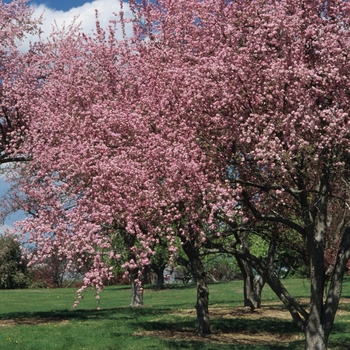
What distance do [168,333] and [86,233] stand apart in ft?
32.0

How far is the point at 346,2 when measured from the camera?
15961 millimetres

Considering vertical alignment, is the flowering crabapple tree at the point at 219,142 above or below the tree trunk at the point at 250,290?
above

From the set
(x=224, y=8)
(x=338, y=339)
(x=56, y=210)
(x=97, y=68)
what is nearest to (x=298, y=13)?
(x=224, y=8)

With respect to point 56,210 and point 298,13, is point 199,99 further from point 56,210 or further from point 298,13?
point 56,210

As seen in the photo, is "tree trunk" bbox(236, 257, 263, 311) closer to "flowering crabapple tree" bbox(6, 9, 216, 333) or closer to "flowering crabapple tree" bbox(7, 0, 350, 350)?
"flowering crabapple tree" bbox(7, 0, 350, 350)

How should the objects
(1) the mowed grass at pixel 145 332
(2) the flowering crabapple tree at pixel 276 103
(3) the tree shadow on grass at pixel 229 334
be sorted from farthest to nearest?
1. (3) the tree shadow on grass at pixel 229 334
2. (1) the mowed grass at pixel 145 332
3. (2) the flowering crabapple tree at pixel 276 103

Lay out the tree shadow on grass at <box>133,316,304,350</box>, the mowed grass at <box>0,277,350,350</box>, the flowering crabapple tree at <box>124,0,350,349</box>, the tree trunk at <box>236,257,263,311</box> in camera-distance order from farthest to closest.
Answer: the tree trunk at <box>236,257,263,311</box> < the tree shadow on grass at <box>133,316,304,350</box> < the mowed grass at <box>0,277,350,350</box> < the flowering crabapple tree at <box>124,0,350,349</box>

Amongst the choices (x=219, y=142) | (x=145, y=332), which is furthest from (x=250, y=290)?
(x=219, y=142)

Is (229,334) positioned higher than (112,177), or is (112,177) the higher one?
(112,177)

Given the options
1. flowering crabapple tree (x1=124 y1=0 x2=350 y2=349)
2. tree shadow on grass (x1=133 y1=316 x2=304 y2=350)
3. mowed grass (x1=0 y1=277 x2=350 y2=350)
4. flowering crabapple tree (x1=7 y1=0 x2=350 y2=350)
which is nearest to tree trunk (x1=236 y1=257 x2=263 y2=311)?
mowed grass (x1=0 y1=277 x2=350 y2=350)

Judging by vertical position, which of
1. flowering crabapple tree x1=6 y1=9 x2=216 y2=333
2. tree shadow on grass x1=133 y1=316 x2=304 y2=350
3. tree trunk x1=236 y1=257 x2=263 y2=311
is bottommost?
tree shadow on grass x1=133 y1=316 x2=304 y2=350

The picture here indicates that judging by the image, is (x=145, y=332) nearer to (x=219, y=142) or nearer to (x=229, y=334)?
(x=229, y=334)

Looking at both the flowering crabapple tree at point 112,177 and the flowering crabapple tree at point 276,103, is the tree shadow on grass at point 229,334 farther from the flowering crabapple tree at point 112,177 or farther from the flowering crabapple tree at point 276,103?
the flowering crabapple tree at point 112,177

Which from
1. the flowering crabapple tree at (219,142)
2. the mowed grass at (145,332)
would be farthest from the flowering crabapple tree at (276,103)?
the mowed grass at (145,332)
